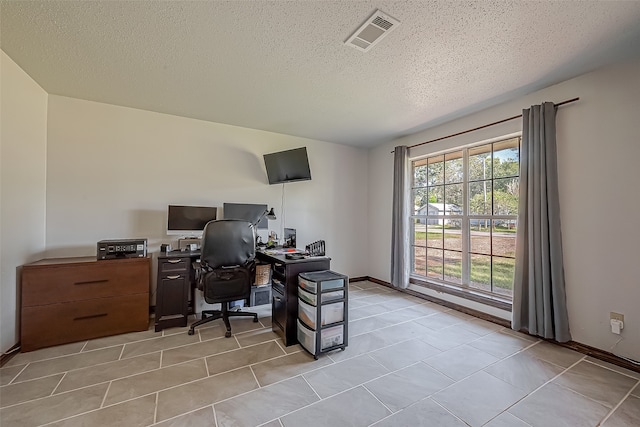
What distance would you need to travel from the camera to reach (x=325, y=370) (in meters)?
2.07

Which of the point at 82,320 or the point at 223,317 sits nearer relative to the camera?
the point at 82,320

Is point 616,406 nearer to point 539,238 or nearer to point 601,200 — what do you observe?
point 539,238

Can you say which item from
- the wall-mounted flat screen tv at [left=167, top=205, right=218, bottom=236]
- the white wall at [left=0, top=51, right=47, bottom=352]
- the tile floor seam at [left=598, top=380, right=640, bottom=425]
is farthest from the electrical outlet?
the white wall at [left=0, top=51, right=47, bottom=352]

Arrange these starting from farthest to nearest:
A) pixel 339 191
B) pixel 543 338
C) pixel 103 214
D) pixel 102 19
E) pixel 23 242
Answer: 1. pixel 339 191
2. pixel 103 214
3. pixel 543 338
4. pixel 23 242
5. pixel 102 19

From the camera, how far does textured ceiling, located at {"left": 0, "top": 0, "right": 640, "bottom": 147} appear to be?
5.49ft

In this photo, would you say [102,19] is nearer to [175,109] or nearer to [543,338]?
[175,109]

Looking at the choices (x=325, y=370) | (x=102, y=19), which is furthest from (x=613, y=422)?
(x=102, y=19)

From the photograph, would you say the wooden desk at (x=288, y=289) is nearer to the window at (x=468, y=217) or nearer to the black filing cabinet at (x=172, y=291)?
the black filing cabinet at (x=172, y=291)

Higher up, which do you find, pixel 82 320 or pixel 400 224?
pixel 400 224

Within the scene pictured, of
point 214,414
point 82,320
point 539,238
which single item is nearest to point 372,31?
point 539,238

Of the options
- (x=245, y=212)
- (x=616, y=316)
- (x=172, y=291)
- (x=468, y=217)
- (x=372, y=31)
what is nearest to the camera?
(x=372, y=31)

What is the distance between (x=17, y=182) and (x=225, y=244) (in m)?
1.88

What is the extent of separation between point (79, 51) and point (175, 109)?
1123mm

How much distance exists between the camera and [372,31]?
1842 millimetres
